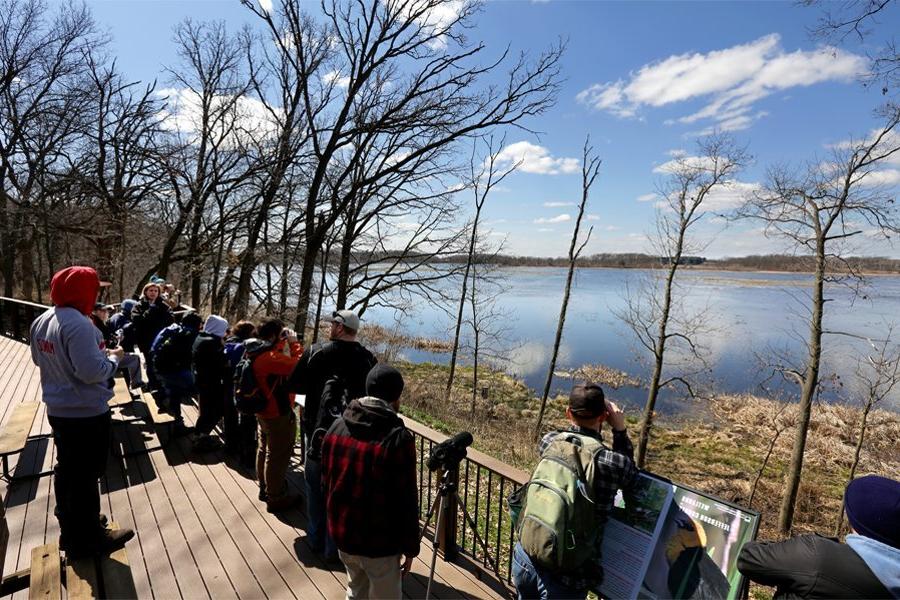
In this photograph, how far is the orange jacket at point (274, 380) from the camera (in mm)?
3467

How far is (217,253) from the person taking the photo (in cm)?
1450

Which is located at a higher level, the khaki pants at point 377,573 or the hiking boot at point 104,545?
the khaki pants at point 377,573

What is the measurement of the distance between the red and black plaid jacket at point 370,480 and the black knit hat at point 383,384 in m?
0.06

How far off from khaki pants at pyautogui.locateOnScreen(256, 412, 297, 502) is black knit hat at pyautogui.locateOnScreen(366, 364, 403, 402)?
1755mm

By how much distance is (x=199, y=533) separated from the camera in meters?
3.29

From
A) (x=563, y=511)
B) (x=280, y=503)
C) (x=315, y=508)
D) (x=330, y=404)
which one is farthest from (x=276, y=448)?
(x=563, y=511)

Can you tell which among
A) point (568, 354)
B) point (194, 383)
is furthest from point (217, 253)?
point (568, 354)

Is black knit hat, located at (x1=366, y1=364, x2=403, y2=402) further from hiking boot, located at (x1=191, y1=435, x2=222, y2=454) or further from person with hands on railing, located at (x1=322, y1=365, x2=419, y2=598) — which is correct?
hiking boot, located at (x1=191, y1=435, x2=222, y2=454)

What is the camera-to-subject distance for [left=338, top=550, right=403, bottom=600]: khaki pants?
2.12m

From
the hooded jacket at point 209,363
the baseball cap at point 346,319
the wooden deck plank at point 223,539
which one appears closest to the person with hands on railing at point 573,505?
the baseball cap at point 346,319

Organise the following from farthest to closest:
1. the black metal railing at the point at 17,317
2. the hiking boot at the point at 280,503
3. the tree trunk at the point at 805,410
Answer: the tree trunk at the point at 805,410, the black metal railing at the point at 17,317, the hiking boot at the point at 280,503

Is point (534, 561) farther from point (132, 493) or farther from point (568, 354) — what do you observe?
point (568, 354)

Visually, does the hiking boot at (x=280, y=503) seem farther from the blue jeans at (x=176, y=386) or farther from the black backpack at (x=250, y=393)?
the blue jeans at (x=176, y=386)

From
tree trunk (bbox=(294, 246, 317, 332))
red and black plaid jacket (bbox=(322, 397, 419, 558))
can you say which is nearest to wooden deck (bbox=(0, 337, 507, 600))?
red and black plaid jacket (bbox=(322, 397, 419, 558))
